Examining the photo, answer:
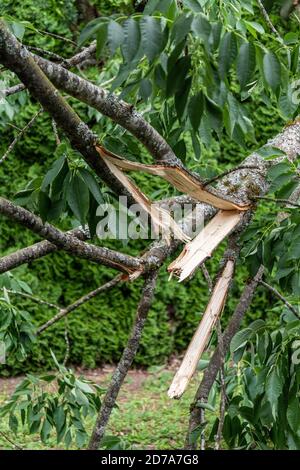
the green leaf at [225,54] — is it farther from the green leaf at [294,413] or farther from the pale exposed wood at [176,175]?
the green leaf at [294,413]

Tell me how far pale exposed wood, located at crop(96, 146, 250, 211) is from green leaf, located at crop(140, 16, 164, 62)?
493 mm

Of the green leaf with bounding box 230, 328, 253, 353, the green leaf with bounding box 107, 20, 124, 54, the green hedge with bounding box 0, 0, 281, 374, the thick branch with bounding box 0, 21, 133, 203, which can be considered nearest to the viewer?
the green leaf with bounding box 107, 20, 124, 54

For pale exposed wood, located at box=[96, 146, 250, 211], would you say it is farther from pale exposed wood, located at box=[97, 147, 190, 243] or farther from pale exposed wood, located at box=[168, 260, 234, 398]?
pale exposed wood, located at box=[168, 260, 234, 398]

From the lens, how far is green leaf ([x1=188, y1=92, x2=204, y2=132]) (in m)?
1.75

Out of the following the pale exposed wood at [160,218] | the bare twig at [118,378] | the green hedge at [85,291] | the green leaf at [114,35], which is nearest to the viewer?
the green leaf at [114,35]

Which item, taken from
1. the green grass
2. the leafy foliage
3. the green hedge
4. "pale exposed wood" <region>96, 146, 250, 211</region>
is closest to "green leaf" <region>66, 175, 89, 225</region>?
"pale exposed wood" <region>96, 146, 250, 211</region>

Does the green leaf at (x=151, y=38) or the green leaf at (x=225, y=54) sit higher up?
the green leaf at (x=151, y=38)

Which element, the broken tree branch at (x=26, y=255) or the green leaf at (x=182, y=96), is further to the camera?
the broken tree branch at (x=26, y=255)

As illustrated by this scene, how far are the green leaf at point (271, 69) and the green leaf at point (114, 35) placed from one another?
36cm

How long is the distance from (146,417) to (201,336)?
12.5ft

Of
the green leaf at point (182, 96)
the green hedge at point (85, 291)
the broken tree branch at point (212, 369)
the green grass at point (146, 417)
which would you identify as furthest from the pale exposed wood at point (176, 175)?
the green hedge at point (85, 291)

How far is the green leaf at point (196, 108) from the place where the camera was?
5.74 feet
